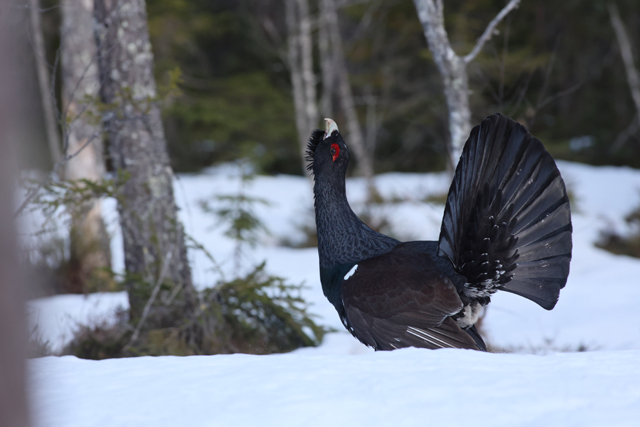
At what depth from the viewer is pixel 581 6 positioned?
16.0 meters

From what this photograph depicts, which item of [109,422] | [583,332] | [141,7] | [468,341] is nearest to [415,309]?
[468,341]

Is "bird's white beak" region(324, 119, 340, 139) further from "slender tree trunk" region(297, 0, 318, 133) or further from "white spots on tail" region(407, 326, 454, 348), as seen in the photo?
"slender tree trunk" region(297, 0, 318, 133)

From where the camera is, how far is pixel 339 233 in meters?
3.20

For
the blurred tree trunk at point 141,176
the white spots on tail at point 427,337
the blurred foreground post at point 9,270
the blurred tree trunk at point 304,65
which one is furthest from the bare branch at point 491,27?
the blurred tree trunk at point 304,65

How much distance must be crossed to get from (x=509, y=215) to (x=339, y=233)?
98 centimetres

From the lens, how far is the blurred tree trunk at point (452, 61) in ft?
13.4

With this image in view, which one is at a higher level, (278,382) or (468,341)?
(278,382)

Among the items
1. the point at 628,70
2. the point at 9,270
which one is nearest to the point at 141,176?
the point at 9,270

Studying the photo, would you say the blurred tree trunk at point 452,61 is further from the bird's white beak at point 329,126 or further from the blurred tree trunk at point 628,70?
the blurred tree trunk at point 628,70

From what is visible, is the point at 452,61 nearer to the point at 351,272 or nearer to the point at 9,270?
the point at 351,272

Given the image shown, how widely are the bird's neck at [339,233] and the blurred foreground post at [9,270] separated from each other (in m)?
2.24

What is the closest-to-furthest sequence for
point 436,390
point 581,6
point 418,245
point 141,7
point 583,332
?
point 436,390 < point 418,245 < point 141,7 < point 583,332 < point 581,6

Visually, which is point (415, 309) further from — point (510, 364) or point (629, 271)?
point (629, 271)

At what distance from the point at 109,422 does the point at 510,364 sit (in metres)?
1.32
